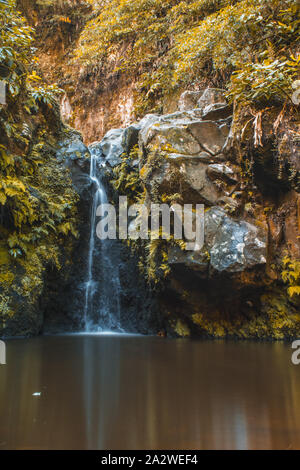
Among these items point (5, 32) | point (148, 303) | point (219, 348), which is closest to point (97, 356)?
point (219, 348)

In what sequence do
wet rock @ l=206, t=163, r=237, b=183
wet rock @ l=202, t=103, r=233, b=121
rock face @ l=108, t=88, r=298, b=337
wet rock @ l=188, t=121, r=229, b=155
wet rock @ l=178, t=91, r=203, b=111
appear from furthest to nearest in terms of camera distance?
1. wet rock @ l=178, t=91, r=203, b=111
2. wet rock @ l=202, t=103, r=233, b=121
3. wet rock @ l=188, t=121, r=229, b=155
4. wet rock @ l=206, t=163, r=237, b=183
5. rock face @ l=108, t=88, r=298, b=337

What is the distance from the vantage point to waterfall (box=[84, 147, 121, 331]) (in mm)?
7879

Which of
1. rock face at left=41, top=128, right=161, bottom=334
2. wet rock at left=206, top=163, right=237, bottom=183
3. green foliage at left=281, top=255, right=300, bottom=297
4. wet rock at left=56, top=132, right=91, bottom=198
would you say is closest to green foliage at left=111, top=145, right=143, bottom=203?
rock face at left=41, top=128, right=161, bottom=334

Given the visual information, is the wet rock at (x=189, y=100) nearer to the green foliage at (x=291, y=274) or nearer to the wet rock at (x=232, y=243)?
the wet rock at (x=232, y=243)

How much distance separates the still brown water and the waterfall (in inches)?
138

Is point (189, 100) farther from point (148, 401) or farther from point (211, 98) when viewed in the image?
point (148, 401)

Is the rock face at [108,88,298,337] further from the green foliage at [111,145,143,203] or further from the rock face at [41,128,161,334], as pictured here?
the green foliage at [111,145,143,203]

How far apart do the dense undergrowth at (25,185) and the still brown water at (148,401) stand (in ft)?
8.68

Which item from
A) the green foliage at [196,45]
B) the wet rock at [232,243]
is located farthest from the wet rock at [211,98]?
the wet rock at [232,243]

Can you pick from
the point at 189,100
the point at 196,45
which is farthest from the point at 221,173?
the point at 196,45

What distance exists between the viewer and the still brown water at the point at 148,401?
1775 millimetres

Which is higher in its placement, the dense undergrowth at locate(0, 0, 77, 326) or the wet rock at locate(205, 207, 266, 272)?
the dense undergrowth at locate(0, 0, 77, 326)

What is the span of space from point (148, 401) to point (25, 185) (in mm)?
5976

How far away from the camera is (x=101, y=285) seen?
822cm
